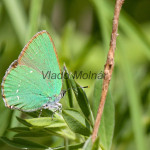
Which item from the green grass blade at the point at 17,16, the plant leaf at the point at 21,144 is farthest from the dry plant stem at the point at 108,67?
the green grass blade at the point at 17,16

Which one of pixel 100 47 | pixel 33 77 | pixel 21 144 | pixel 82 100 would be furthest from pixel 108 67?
pixel 100 47

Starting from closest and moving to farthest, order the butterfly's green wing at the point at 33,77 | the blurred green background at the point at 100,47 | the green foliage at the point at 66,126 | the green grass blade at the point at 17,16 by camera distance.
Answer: the green foliage at the point at 66,126, the butterfly's green wing at the point at 33,77, the blurred green background at the point at 100,47, the green grass blade at the point at 17,16

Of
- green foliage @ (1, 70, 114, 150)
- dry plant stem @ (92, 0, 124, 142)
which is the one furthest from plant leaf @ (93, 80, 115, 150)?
dry plant stem @ (92, 0, 124, 142)

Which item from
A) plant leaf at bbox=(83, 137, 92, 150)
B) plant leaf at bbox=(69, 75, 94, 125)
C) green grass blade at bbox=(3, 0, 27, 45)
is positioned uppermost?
green grass blade at bbox=(3, 0, 27, 45)

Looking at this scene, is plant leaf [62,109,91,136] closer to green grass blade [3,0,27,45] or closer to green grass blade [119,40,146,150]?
green grass blade [119,40,146,150]

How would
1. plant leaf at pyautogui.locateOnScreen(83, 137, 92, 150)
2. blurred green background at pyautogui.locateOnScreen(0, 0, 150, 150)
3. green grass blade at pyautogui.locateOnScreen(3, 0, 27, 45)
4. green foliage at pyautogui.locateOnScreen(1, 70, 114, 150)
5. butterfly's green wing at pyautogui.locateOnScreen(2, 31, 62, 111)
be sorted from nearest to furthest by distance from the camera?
plant leaf at pyautogui.locateOnScreen(83, 137, 92, 150)
green foliage at pyautogui.locateOnScreen(1, 70, 114, 150)
butterfly's green wing at pyautogui.locateOnScreen(2, 31, 62, 111)
blurred green background at pyautogui.locateOnScreen(0, 0, 150, 150)
green grass blade at pyautogui.locateOnScreen(3, 0, 27, 45)

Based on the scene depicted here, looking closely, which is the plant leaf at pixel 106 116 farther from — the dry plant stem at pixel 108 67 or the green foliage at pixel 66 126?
the dry plant stem at pixel 108 67

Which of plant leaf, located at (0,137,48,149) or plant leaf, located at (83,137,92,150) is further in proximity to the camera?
plant leaf, located at (0,137,48,149)
